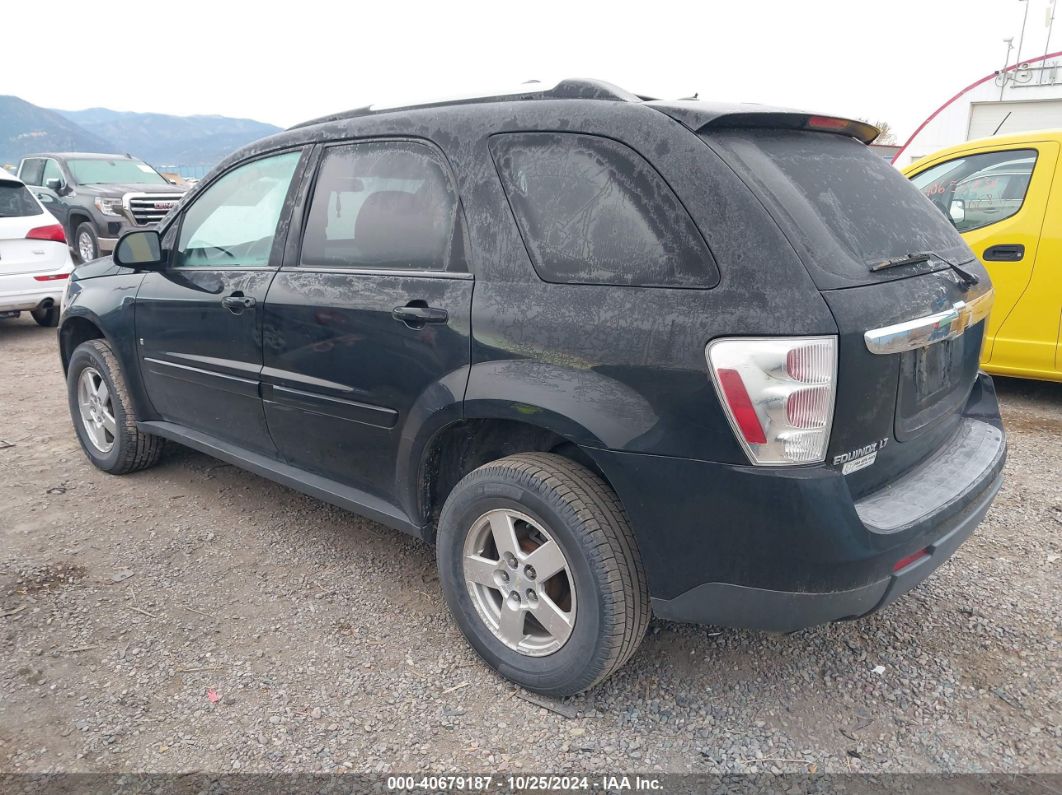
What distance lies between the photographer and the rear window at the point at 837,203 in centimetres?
200

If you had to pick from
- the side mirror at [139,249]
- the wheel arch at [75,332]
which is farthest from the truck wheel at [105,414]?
the side mirror at [139,249]

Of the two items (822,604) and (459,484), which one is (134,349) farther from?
Answer: (822,604)

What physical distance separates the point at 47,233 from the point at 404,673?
296 inches

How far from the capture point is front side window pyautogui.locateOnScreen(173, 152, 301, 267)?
10.5 feet

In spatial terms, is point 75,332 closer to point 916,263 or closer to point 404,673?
point 404,673

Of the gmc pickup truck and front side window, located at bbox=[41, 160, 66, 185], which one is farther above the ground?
front side window, located at bbox=[41, 160, 66, 185]

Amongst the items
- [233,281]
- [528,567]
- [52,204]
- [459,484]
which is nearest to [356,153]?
[233,281]

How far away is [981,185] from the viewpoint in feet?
17.2

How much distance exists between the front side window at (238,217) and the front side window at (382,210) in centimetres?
28

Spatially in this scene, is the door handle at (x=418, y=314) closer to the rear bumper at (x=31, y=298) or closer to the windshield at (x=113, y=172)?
the rear bumper at (x=31, y=298)

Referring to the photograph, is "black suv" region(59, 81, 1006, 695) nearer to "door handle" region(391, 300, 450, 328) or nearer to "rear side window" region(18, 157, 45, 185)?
"door handle" region(391, 300, 450, 328)

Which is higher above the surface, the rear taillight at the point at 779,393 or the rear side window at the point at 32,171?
the rear side window at the point at 32,171

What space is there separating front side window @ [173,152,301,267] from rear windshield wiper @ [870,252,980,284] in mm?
2259

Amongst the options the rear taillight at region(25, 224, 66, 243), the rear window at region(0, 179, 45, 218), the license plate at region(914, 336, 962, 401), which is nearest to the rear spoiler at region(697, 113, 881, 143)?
the license plate at region(914, 336, 962, 401)
